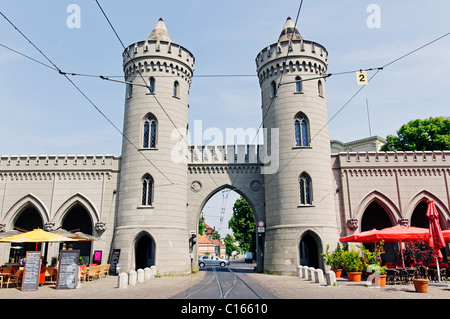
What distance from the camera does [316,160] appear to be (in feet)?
82.5

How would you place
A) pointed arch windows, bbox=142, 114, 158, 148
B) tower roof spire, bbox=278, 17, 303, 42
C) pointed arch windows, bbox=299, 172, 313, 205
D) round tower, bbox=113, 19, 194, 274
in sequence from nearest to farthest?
round tower, bbox=113, 19, 194, 274 → pointed arch windows, bbox=299, 172, 313, 205 → pointed arch windows, bbox=142, 114, 158, 148 → tower roof spire, bbox=278, 17, 303, 42

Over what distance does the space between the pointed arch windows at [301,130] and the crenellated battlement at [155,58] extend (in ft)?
32.1

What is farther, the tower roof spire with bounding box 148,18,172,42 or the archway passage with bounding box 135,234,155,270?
the tower roof spire with bounding box 148,18,172,42

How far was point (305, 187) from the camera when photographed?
2495cm

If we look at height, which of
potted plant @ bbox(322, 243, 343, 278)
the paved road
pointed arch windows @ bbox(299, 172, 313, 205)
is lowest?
the paved road

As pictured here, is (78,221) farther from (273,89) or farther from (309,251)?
→ (273,89)

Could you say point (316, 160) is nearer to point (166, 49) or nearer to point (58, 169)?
point (166, 49)

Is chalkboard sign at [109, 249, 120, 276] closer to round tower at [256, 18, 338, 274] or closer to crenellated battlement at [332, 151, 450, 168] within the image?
round tower at [256, 18, 338, 274]

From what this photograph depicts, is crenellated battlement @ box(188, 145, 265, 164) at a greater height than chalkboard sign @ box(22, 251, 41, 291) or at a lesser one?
greater

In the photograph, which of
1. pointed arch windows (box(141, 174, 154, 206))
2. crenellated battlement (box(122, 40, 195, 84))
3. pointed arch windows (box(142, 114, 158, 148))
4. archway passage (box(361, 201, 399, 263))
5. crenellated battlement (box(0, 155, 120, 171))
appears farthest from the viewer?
archway passage (box(361, 201, 399, 263))

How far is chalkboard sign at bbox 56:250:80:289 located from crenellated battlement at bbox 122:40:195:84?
15232 mm

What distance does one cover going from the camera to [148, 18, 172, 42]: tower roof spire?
29044mm

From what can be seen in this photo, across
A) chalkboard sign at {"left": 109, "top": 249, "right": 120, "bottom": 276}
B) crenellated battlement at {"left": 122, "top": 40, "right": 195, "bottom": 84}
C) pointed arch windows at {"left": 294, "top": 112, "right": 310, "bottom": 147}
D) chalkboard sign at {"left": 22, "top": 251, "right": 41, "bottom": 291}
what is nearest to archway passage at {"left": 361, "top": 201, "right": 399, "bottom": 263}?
pointed arch windows at {"left": 294, "top": 112, "right": 310, "bottom": 147}
